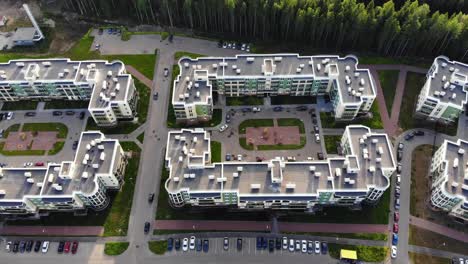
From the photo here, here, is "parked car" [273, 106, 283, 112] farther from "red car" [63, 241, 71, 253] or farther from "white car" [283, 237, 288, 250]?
"red car" [63, 241, 71, 253]

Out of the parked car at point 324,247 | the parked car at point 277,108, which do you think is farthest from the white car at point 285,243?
the parked car at point 277,108

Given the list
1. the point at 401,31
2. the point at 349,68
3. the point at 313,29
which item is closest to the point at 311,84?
the point at 349,68

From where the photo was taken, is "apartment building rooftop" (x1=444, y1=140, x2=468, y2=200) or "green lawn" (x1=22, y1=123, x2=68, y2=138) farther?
"green lawn" (x1=22, y1=123, x2=68, y2=138)

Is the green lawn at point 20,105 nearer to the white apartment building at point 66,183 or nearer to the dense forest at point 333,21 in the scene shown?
the white apartment building at point 66,183

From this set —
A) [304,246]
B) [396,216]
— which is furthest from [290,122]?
[396,216]

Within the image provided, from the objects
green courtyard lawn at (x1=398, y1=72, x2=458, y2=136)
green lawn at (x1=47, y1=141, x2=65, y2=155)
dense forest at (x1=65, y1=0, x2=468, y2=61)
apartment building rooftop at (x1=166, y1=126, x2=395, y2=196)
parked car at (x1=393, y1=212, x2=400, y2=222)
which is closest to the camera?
apartment building rooftop at (x1=166, y1=126, x2=395, y2=196)

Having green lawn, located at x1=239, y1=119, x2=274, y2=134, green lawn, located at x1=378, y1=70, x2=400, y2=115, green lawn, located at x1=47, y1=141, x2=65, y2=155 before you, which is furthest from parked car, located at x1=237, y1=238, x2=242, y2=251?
green lawn, located at x1=378, y1=70, x2=400, y2=115
